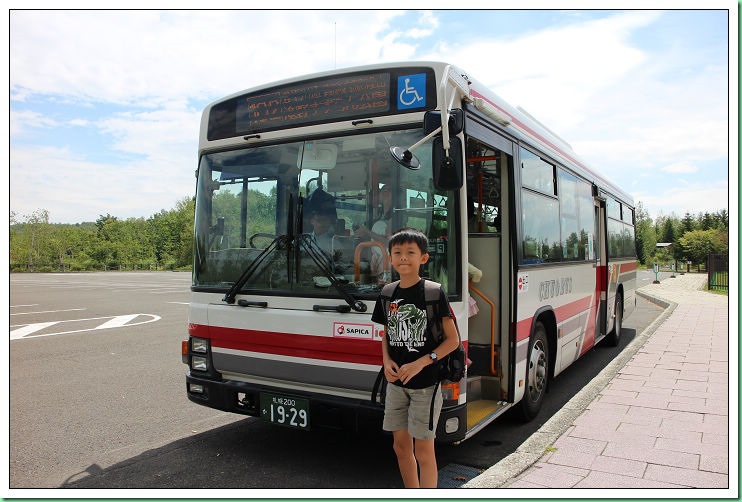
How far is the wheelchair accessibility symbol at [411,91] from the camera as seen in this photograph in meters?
4.29

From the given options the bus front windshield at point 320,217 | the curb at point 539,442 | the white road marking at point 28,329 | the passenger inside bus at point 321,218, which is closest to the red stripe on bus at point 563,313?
the curb at point 539,442

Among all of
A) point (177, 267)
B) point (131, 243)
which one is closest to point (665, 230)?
point (177, 267)

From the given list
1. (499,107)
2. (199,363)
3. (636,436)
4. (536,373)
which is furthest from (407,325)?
(536,373)

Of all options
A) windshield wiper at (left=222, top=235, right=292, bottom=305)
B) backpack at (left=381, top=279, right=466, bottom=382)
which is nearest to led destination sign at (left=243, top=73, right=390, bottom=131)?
windshield wiper at (left=222, top=235, right=292, bottom=305)

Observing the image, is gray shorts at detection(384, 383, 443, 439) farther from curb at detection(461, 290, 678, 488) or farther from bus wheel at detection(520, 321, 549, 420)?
bus wheel at detection(520, 321, 549, 420)

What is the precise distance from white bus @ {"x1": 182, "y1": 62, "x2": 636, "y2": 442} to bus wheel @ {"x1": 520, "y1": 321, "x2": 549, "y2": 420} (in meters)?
0.03

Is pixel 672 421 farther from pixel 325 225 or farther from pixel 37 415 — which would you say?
pixel 37 415

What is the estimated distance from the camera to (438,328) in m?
3.46

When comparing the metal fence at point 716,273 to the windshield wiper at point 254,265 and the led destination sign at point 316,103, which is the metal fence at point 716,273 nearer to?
the led destination sign at point 316,103

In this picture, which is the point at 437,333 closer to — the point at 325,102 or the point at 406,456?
the point at 406,456

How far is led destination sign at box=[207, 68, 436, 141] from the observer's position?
432cm

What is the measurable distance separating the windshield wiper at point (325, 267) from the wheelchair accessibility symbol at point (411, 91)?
1.20 metres

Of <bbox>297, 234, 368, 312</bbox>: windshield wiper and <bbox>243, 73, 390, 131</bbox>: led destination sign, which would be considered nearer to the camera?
<bbox>297, 234, 368, 312</bbox>: windshield wiper

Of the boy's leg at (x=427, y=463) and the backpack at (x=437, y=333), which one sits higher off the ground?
the backpack at (x=437, y=333)
